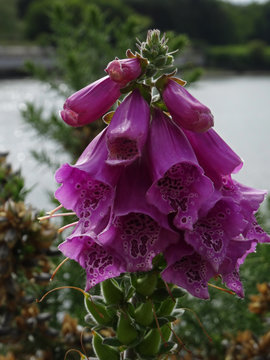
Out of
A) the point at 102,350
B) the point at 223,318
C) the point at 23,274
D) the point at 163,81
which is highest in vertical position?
the point at 163,81

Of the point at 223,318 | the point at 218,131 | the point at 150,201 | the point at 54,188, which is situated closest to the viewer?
the point at 150,201

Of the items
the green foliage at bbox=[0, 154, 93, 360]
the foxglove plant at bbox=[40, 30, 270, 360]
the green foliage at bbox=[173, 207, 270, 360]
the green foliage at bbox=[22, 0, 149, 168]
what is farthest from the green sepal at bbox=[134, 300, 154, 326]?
the green foliage at bbox=[22, 0, 149, 168]

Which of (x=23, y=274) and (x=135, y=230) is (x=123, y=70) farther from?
(x=23, y=274)

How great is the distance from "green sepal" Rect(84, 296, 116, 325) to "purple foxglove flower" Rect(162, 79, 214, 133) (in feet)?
0.54

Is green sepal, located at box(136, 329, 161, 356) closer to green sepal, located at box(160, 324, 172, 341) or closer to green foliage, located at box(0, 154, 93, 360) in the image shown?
green sepal, located at box(160, 324, 172, 341)

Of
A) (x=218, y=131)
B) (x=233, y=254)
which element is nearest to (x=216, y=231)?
(x=233, y=254)

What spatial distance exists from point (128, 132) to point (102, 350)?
0.63 feet

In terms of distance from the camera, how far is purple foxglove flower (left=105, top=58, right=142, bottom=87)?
0.32 m

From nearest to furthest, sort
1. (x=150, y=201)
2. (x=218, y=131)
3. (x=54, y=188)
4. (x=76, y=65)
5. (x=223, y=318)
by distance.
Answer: (x=150, y=201)
(x=223, y=318)
(x=76, y=65)
(x=54, y=188)
(x=218, y=131)

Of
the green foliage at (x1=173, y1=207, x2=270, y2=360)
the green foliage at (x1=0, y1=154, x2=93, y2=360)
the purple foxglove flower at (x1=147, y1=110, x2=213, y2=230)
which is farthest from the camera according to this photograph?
the green foliage at (x1=173, y1=207, x2=270, y2=360)

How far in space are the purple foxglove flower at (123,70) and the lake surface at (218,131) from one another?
529 millimetres

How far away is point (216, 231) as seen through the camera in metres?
0.32

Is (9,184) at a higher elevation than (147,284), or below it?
below

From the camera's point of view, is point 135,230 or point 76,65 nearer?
point 135,230
